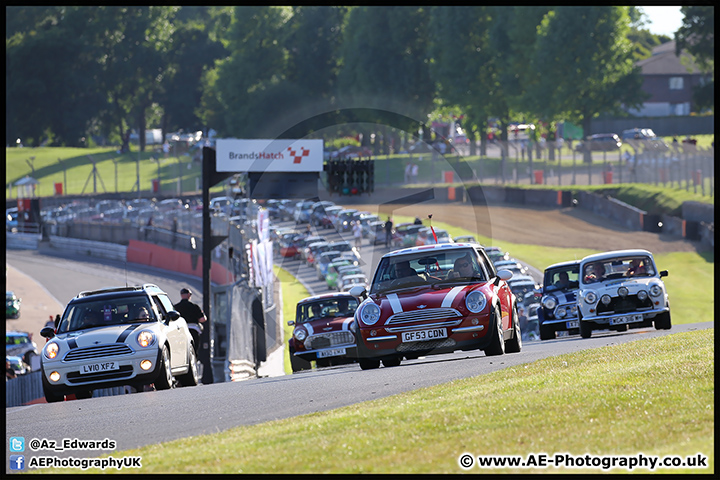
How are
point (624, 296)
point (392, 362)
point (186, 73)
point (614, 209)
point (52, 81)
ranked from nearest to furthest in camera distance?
1. point (392, 362)
2. point (624, 296)
3. point (614, 209)
4. point (52, 81)
5. point (186, 73)

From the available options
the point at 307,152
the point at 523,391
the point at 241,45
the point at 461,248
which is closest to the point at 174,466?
the point at 523,391

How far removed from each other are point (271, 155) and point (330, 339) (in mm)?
19362

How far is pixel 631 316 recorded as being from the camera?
18578 mm

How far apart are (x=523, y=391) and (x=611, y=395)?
105 centimetres

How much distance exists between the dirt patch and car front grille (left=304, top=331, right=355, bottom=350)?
2865 cm

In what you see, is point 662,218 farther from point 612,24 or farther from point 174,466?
point 174,466

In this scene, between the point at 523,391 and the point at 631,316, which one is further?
the point at 631,316

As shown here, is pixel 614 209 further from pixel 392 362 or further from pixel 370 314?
pixel 370 314

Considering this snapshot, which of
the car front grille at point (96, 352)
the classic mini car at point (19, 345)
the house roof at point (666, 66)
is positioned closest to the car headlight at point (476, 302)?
the car front grille at point (96, 352)

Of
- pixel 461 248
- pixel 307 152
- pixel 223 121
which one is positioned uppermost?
pixel 223 121

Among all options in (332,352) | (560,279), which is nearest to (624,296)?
(560,279)

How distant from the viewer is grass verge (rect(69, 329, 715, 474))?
23.3 feet

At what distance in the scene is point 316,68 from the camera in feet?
354

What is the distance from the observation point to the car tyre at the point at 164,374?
1416cm
